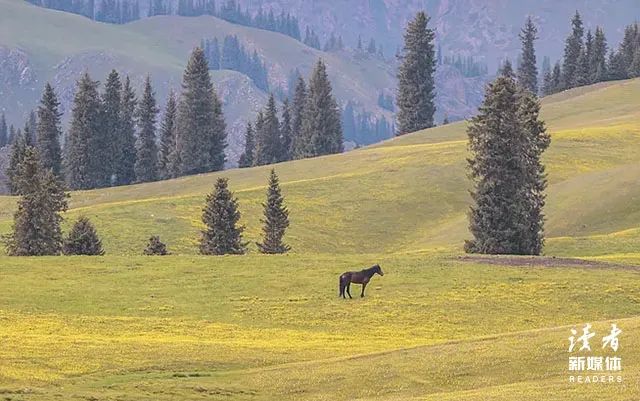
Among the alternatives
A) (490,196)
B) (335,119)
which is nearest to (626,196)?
(490,196)

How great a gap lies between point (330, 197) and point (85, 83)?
193 ft

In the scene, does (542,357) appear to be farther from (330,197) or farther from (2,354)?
(330,197)

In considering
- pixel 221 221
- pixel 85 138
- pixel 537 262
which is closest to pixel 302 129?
pixel 85 138

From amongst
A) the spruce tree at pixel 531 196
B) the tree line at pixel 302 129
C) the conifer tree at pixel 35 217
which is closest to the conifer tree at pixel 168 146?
the tree line at pixel 302 129

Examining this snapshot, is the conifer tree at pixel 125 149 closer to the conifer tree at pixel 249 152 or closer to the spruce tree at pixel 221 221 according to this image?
the conifer tree at pixel 249 152

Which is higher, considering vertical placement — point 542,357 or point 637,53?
point 637,53

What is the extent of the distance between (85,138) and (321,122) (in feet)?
115

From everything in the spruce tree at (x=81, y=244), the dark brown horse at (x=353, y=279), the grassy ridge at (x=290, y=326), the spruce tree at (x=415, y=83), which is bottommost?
the grassy ridge at (x=290, y=326)

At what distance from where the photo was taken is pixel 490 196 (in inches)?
2968

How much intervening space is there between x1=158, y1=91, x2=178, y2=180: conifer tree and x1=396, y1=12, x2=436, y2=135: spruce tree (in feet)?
116

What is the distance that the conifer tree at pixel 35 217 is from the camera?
7269 cm

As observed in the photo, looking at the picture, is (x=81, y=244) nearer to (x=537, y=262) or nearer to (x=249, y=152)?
(x=537, y=262)

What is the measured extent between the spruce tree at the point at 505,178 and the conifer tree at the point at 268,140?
318 ft

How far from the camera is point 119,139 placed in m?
159
